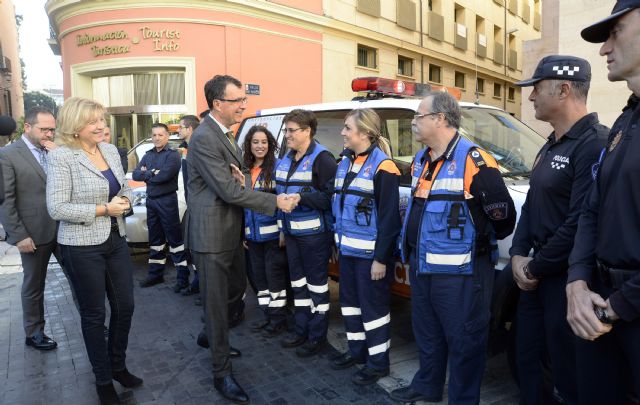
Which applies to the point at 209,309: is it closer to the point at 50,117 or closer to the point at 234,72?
the point at 50,117

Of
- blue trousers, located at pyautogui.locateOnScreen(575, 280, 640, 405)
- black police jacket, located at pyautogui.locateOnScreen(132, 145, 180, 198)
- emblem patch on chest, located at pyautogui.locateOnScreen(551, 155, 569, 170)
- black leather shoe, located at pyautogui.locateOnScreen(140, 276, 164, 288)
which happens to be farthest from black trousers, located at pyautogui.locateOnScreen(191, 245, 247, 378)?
black leather shoe, located at pyautogui.locateOnScreen(140, 276, 164, 288)

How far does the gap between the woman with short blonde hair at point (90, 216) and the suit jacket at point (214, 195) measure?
1.53 ft

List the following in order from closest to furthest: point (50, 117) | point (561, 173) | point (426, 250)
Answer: point (561, 173) → point (426, 250) → point (50, 117)

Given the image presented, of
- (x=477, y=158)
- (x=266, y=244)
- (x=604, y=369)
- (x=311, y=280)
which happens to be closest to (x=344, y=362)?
Result: (x=311, y=280)

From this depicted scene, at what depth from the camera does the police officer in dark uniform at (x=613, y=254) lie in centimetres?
165

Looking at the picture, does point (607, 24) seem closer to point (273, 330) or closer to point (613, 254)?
point (613, 254)

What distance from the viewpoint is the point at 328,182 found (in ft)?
12.7

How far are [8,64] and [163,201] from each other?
3387 centimetres

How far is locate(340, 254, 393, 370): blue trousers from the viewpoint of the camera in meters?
3.45

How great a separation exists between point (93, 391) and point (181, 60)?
1237 centimetres

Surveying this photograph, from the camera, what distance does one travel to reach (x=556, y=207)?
2402 millimetres

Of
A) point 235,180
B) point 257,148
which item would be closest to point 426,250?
point 235,180

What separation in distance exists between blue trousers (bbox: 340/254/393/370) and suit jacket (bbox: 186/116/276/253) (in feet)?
2.43

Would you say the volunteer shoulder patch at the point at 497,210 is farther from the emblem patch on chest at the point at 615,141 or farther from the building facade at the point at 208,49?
the building facade at the point at 208,49
